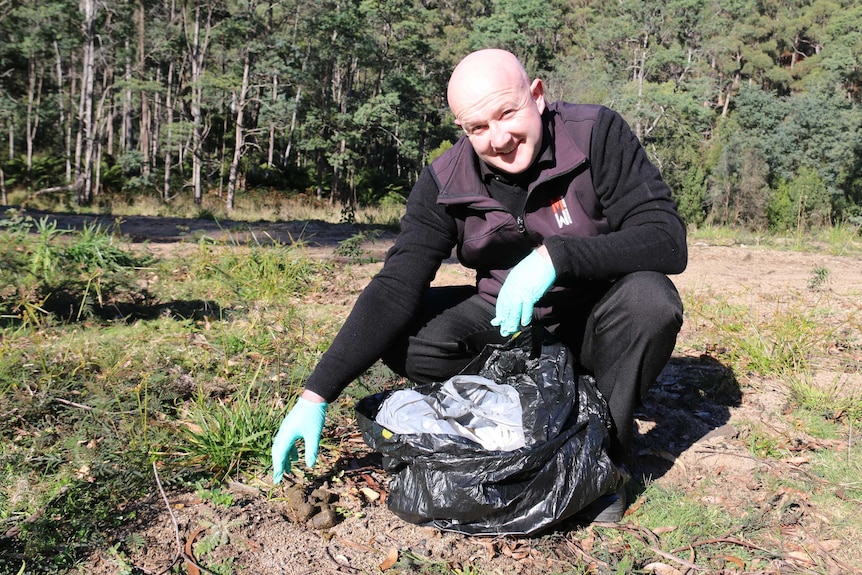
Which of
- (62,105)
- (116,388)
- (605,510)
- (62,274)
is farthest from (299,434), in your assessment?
(62,105)

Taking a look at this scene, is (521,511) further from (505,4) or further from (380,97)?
(505,4)

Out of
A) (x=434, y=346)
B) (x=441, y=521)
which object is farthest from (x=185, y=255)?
(x=441, y=521)

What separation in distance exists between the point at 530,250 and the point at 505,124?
464 millimetres

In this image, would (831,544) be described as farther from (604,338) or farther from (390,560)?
(390,560)

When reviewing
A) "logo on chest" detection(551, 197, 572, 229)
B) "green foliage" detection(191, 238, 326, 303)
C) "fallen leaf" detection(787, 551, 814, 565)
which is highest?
"logo on chest" detection(551, 197, 572, 229)

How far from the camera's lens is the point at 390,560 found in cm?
190

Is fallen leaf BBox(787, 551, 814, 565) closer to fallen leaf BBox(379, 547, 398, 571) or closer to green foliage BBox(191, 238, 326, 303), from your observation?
fallen leaf BBox(379, 547, 398, 571)

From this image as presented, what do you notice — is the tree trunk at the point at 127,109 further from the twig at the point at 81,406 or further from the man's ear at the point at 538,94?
the man's ear at the point at 538,94

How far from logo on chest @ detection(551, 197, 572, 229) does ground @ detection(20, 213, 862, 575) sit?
2.99 ft

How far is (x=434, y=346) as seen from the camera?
240 centimetres

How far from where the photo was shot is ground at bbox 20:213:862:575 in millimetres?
1882

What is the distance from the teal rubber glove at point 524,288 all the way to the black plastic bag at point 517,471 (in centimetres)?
21

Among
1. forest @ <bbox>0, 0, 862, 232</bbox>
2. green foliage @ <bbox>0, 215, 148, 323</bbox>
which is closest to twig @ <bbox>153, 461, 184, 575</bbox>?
green foliage @ <bbox>0, 215, 148, 323</bbox>

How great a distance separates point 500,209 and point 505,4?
41.2 m
